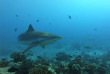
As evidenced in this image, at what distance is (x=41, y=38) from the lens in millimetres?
8352

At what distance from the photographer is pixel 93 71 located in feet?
28.5

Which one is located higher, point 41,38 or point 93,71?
point 41,38

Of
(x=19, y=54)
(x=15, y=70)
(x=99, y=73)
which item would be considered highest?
(x=19, y=54)

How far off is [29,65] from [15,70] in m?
0.98

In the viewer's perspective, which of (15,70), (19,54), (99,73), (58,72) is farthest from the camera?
(19,54)

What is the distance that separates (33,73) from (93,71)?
4753 mm

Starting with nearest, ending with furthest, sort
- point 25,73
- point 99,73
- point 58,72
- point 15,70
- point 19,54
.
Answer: point 25,73, point 15,70, point 58,72, point 99,73, point 19,54

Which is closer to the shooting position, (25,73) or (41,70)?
(41,70)

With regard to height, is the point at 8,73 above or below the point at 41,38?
below

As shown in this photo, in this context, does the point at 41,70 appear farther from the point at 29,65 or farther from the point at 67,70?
the point at 67,70

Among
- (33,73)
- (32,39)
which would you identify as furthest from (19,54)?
(33,73)

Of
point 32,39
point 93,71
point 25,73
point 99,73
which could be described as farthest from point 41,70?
point 99,73

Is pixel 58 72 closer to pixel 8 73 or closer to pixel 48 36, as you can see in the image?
pixel 48 36

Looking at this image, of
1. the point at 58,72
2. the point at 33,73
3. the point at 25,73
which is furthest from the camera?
the point at 58,72
